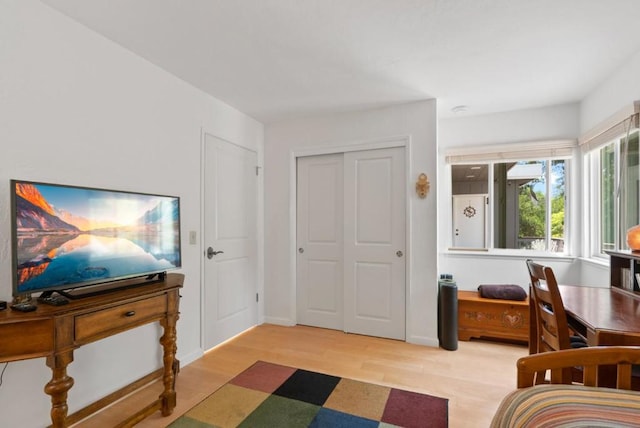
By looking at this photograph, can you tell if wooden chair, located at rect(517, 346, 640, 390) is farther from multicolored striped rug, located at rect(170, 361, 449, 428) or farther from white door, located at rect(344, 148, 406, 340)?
white door, located at rect(344, 148, 406, 340)

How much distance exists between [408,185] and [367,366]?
180 cm

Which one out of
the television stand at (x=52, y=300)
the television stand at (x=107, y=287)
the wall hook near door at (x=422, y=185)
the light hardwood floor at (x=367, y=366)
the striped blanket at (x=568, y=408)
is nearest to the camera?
the striped blanket at (x=568, y=408)

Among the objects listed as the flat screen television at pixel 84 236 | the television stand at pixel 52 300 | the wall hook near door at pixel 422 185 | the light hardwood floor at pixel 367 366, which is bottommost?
the light hardwood floor at pixel 367 366

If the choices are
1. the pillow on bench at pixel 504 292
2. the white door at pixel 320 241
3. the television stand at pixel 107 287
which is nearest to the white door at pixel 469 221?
the pillow on bench at pixel 504 292

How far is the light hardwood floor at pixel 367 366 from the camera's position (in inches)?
81.2

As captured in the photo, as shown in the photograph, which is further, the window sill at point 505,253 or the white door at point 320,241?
the white door at point 320,241

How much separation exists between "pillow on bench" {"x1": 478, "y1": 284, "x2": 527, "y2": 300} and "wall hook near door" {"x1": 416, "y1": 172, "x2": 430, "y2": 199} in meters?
1.23

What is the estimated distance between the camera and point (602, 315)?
1610mm

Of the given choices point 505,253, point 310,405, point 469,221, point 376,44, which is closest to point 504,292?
point 505,253

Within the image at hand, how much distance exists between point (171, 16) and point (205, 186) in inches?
57.1

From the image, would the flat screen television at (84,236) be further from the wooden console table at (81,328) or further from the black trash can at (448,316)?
the black trash can at (448,316)

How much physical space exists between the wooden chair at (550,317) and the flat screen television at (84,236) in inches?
95.6

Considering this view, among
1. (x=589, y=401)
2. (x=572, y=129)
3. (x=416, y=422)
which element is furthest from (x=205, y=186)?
(x=572, y=129)

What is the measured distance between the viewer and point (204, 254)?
2891 millimetres
